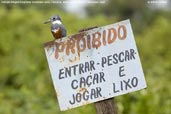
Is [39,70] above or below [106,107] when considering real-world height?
above

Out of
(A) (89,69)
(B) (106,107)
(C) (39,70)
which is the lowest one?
(B) (106,107)

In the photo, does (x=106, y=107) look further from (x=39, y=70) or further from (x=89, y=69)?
(x=39, y=70)

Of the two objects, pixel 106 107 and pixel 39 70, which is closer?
pixel 106 107

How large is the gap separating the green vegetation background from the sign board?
1792 mm

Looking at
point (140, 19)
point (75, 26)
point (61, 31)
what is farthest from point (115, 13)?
point (61, 31)

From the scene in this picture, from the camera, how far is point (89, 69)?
3.10m

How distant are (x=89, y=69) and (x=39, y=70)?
7.70m

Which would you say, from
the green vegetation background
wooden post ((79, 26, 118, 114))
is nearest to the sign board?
wooden post ((79, 26, 118, 114))

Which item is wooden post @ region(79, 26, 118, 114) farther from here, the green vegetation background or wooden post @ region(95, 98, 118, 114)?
the green vegetation background

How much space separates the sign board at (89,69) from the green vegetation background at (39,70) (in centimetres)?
179

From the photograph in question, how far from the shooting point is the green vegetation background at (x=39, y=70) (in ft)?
20.5

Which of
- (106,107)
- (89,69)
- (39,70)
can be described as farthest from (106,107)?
(39,70)

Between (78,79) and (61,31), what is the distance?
0.83 feet

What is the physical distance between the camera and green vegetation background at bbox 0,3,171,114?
20.5ft
